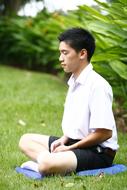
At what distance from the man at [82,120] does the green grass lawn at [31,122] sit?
0.17m

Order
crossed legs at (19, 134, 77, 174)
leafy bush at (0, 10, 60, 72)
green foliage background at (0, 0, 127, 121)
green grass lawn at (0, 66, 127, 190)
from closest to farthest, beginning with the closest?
green grass lawn at (0, 66, 127, 190) → crossed legs at (19, 134, 77, 174) → green foliage background at (0, 0, 127, 121) → leafy bush at (0, 10, 60, 72)

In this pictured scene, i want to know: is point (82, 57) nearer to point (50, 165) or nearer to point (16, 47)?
point (50, 165)

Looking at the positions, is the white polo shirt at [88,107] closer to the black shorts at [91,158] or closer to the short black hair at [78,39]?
the black shorts at [91,158]

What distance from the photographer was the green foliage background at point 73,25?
654 centimetres

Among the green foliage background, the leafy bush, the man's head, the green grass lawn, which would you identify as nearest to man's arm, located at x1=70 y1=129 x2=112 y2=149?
the green grass lawn

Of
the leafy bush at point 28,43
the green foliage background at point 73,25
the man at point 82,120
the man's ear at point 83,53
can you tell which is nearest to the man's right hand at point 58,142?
the man at point 82,120

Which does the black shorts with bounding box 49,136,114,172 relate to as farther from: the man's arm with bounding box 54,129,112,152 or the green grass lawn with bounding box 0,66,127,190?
the green grass lawn with bounding box 0,66,127,190

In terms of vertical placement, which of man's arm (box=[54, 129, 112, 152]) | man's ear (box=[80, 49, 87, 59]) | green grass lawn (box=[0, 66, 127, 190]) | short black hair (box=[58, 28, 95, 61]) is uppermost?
short black hair (box=[58, 28, 95, 61])

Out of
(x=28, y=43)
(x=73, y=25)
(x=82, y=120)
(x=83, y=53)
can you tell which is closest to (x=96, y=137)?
(x=82, y=120)

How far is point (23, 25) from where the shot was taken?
15.3 metres

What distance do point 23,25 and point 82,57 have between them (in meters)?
10.6

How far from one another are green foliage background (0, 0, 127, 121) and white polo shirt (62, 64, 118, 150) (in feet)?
4.69

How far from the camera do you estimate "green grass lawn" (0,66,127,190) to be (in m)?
4.44

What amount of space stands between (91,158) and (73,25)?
16.8 ft
